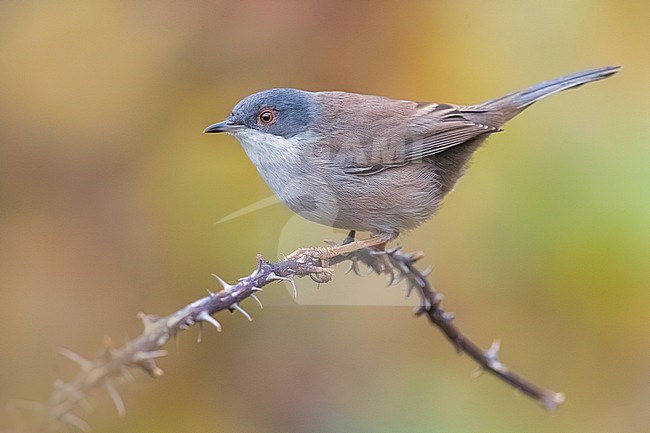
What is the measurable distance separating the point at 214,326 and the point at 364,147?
5.97 ft

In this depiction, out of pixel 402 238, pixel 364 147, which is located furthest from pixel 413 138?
pixel 402 238

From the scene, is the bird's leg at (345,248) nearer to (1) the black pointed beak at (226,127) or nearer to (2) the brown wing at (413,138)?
(2) the brown wing at (413,138)

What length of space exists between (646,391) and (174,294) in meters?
2.49

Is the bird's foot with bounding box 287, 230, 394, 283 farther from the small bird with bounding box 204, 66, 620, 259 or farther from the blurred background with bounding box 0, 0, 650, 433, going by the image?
the blurred background with bounding box 0, 0, 650, 433

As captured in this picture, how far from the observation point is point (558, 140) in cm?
423

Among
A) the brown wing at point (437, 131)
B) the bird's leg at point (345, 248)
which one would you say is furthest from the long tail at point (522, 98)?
the bird's leg at point (345, 248)

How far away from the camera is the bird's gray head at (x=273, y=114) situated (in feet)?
10.7

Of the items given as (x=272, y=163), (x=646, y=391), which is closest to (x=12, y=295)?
(x=272, y=163)

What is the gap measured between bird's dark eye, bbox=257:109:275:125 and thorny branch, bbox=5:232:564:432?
0.72 metres

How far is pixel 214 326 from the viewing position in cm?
198

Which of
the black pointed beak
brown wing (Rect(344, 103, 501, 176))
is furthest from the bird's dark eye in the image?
brown wing (Rect(344, 103, 501, 176))

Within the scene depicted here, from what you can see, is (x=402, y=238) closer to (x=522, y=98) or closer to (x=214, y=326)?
(x=522, y=98)

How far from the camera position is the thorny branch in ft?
4.93

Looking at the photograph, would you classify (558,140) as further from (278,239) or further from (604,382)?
(278,239)
